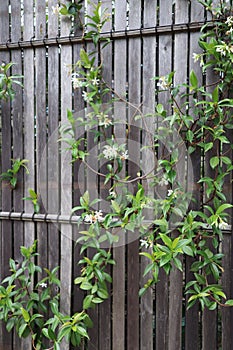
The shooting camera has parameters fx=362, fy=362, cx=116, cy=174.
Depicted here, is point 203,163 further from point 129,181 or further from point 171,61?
point 171,61

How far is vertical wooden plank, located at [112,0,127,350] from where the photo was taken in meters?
1.99

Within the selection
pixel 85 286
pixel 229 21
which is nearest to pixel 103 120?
pixel 229 21

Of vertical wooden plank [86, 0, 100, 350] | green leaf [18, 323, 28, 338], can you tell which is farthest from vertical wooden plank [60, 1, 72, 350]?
green leaf [18, 323, 28, 338]

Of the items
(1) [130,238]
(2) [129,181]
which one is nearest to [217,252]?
(1) [130,238]

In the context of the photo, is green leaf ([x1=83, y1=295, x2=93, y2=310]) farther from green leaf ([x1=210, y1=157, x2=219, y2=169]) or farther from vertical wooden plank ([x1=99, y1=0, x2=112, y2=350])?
green leaf ([x1=210, y1=157, x2=219, y2=169])

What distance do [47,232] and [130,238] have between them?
514mm

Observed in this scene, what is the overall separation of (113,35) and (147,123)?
1.71ft

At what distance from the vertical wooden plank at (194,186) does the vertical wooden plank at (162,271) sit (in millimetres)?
113

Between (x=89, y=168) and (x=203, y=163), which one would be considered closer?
(x=203, y=163)

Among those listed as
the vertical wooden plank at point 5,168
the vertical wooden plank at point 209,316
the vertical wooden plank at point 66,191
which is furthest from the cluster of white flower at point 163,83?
the vertical wooden plank at point 5,168

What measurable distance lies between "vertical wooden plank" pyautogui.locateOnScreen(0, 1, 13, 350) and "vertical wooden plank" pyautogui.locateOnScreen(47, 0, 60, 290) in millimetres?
269

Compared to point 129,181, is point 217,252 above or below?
below

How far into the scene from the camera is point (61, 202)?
6.89 ft

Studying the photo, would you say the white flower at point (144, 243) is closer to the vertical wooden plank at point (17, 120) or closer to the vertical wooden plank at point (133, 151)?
the vertical wooden plank at point (133, 151)
